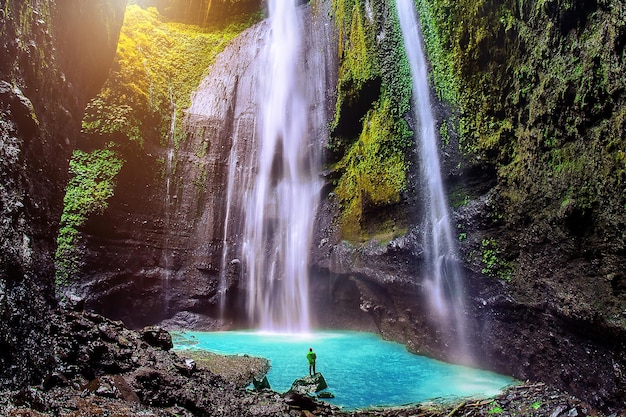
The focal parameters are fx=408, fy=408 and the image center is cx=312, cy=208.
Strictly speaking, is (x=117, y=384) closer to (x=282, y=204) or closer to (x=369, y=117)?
(x=282, y=204)

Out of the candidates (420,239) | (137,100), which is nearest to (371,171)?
(420,239)

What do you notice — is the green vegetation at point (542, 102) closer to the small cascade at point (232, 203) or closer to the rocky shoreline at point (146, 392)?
the rocky shoreline at point (146, 392)

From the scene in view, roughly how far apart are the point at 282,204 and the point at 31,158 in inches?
462

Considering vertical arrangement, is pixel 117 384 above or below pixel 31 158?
below

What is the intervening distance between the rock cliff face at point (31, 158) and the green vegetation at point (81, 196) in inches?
349

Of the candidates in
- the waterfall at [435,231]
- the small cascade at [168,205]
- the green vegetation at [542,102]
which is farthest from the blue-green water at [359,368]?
the green vegetation at [542,102]

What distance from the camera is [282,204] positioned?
16.0 meters

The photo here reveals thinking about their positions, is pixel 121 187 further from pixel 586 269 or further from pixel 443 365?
pixel 586 269

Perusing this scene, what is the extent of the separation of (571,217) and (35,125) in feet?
27.1

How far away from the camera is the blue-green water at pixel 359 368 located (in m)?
7.59

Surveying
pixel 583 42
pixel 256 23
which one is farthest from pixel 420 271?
pixel 256 23

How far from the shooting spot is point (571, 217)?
7.31 metres

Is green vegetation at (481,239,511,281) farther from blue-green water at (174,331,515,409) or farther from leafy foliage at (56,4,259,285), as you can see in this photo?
leafy foliage at (56,4,259,285)

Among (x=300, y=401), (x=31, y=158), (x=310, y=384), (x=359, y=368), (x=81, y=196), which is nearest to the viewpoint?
(x=31, y=158)
